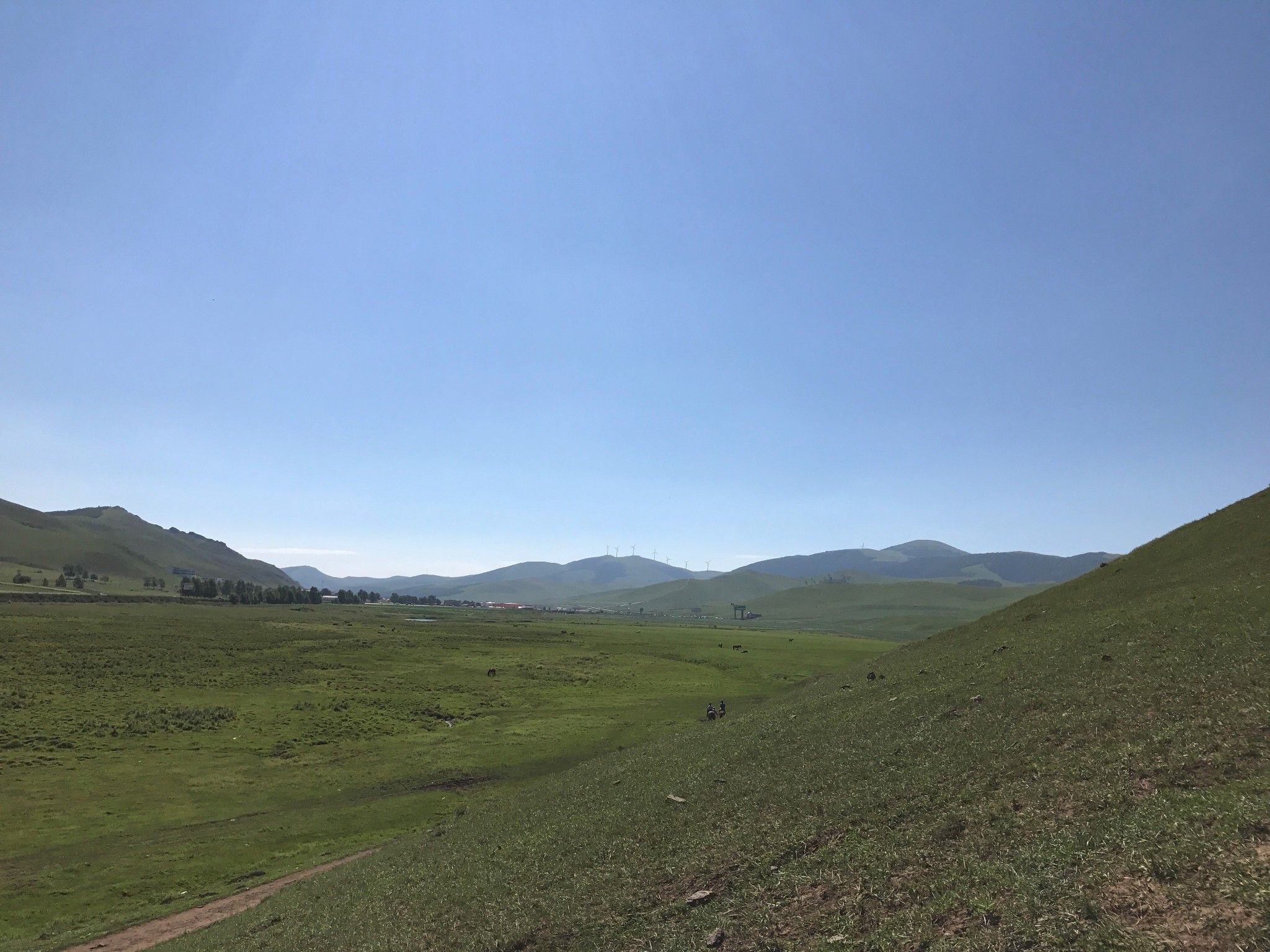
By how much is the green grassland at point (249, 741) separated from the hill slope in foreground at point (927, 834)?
10684mm

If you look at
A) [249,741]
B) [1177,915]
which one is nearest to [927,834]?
[1177,915]

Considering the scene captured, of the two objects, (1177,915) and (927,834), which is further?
(927,834)

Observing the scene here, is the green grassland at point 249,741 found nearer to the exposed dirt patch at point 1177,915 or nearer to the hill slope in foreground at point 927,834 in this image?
the hill slope in foreground at point 927,834

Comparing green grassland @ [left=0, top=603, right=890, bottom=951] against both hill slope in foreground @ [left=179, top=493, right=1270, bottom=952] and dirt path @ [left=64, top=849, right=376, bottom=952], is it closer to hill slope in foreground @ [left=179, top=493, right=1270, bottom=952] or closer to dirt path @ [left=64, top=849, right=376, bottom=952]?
dirt path @ [left=64, top=849, right=376, bottom=952]

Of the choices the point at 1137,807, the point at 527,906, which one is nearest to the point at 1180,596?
the point at 1137,807

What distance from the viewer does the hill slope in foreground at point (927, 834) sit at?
12.5m

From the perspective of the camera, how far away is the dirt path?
2541cm

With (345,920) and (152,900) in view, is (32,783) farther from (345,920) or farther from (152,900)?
(345,920)

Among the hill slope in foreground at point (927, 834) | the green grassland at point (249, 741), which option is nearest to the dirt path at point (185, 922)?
the green grassland at point (249, 741)

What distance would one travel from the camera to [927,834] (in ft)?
56.7

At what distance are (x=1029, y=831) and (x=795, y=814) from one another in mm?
7633

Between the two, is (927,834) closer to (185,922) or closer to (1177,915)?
(1177,915)

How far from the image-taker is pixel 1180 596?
3647cm

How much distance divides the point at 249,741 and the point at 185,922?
36.6 meters
